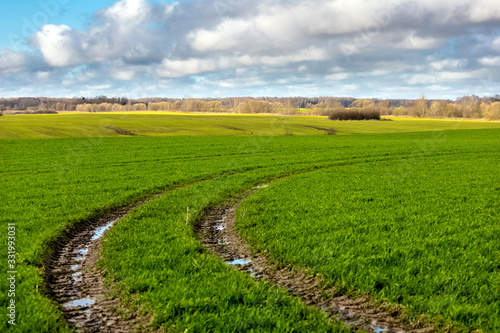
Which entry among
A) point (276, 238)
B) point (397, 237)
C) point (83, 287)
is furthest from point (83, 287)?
point (397, 237)

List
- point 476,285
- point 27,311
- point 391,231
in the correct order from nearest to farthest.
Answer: point 27,311
point 476,285
point 391,231

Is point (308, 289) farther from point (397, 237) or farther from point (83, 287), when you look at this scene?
point (83, 287)

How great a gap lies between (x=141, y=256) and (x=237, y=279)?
305 centimetres

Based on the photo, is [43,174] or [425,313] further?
[43,174]

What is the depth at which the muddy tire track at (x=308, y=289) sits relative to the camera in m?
7.33

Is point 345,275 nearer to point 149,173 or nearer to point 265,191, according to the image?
point 265,191

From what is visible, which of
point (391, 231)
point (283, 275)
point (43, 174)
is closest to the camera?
point (283, 275)

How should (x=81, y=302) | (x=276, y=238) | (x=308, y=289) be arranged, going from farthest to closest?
(x=276, y=238) < (x=308, y=289) < (x=81, y=302)

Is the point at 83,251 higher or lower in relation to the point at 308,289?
lower

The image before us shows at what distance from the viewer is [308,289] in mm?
8852

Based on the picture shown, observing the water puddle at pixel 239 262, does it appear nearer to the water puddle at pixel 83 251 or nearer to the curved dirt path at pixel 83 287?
the curved dirt path at pixel 83 287

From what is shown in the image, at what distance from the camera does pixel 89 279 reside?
30.6 feet

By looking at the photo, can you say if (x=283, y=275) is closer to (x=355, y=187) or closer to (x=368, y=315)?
(x=368, y=315)

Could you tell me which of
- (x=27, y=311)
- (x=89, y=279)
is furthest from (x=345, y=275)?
(x=27, y=311)
